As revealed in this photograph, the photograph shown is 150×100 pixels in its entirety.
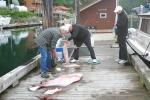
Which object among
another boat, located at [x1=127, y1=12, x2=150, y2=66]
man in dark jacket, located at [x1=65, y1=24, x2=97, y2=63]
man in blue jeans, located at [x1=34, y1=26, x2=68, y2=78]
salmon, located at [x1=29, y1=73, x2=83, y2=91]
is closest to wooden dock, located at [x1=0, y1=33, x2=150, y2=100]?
salmon, located at [x1=29, y1=73, x2=83, y2=91]

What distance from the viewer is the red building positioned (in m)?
20.8

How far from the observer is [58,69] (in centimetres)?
764

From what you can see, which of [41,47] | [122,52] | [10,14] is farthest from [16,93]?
[10,14]

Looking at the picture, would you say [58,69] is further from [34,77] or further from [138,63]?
[138,63]

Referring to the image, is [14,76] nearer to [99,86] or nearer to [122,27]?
[99,86]

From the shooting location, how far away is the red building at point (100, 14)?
68.3 ft

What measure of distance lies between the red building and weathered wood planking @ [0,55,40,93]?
13.7 m

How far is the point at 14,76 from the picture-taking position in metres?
6.09

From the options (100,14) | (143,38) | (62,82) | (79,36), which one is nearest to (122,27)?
(143,38)

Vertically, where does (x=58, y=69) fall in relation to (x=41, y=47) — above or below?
below

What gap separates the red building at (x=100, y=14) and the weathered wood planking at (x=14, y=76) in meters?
13.7

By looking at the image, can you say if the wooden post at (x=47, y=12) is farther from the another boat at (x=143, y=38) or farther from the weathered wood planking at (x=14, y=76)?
the another boat at (x=143, y=38)

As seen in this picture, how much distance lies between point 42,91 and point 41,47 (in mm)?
1358

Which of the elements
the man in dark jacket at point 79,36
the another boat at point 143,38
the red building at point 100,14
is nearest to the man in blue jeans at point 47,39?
the man in dark jacket at point 79,36
